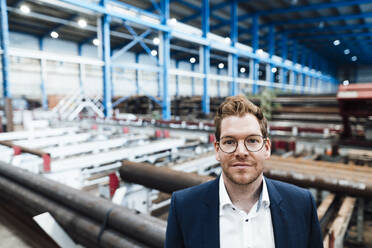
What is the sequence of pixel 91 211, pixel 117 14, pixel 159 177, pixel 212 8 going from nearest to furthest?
1. pixel 91 211
2. pixel 159 177
3. pixel 117 14
4. pixel 212 8

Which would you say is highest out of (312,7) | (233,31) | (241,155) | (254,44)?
(312,7)

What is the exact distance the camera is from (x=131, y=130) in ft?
20.2

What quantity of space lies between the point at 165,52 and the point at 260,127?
33.2 feet

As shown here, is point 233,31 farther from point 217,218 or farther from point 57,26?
point 217,218

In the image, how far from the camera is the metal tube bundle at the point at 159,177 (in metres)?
1.92

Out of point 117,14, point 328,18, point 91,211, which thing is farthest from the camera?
point 328,18

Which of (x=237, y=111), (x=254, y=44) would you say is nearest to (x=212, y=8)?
(x=254, y=44)

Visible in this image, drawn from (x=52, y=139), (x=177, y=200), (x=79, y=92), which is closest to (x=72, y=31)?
(x=79, y=92)

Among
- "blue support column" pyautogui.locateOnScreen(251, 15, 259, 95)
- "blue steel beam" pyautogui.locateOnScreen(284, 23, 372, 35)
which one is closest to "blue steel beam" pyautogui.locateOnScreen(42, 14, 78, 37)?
"blue support column" pyautogui.locateOnScreen(251, 15, 259, 95)

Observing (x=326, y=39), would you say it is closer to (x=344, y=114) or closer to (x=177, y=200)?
(x=344, y=114)

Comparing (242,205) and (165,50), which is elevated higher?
(165,50)

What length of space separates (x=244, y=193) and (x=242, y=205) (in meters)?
0.05

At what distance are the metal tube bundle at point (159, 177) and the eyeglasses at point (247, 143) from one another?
97 cm

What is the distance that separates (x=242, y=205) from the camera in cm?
94
